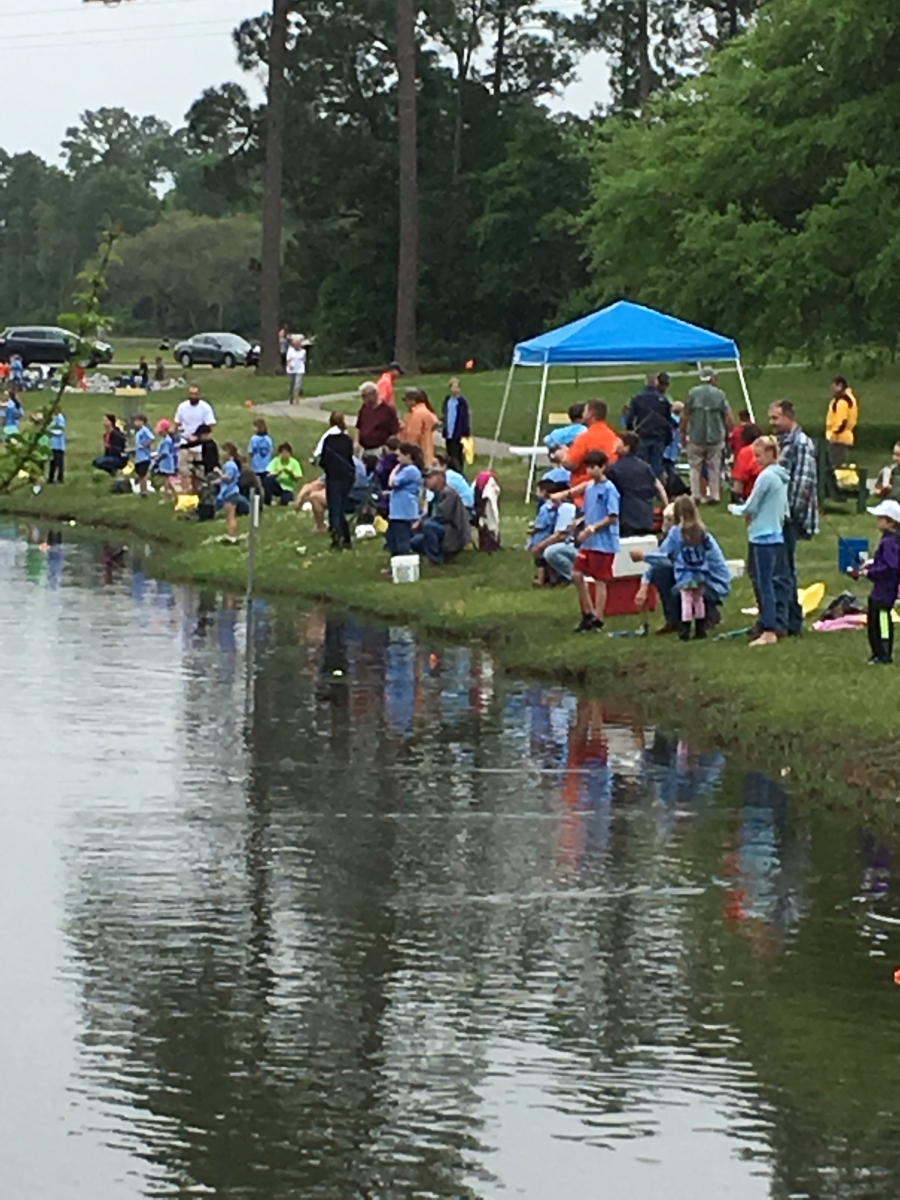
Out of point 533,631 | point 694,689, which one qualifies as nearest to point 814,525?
point 694,689

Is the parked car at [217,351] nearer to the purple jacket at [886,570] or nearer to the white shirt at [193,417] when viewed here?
the white shirt at [193,417]

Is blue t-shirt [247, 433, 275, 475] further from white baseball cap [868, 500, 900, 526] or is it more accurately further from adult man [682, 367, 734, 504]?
white baseball cap [868, 500, 900, 526]

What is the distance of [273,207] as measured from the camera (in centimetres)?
6431

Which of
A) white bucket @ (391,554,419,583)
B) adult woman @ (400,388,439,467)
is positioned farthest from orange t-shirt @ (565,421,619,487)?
adult woman @ (400,388,439,467)

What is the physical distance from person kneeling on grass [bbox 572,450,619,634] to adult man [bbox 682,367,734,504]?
27.6 ft

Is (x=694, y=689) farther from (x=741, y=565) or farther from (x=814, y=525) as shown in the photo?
(x=741, y=565)

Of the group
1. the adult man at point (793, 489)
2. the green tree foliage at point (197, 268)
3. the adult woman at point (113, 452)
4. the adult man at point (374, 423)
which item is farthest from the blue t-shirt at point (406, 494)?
the green tree foliage at point (197, 268)

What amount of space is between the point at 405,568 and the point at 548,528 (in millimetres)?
2326

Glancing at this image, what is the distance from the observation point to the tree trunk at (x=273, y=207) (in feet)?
210

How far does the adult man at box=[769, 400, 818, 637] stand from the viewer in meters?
19.0

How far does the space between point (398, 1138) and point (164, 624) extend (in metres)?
15.9

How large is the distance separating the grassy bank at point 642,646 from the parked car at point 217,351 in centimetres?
4213

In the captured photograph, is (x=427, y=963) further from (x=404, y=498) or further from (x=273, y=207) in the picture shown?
(x=273, y=207)

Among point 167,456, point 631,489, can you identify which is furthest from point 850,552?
point 167,456
